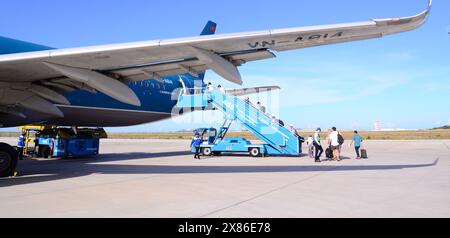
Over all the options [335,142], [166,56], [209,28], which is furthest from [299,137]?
[166,56]

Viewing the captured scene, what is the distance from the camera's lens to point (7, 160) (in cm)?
1023

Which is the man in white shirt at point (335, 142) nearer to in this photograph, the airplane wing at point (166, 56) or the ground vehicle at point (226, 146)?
the ground vehicle at point (226, 146)

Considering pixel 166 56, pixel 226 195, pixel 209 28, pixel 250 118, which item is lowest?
pixel 226 195

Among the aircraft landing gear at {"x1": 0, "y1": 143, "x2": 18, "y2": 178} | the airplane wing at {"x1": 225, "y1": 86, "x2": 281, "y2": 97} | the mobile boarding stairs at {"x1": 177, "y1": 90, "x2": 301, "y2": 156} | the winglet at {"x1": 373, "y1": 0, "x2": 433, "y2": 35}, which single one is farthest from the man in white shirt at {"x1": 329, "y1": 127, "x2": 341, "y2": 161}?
the aircraft landing gear at {"x1": 0, "y1": 143, "x2": 18, "y2": 178}

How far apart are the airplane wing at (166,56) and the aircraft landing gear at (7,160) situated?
5.74 feet

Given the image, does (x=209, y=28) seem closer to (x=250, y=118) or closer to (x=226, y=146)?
(x=250, y=118)

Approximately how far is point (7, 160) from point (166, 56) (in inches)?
246

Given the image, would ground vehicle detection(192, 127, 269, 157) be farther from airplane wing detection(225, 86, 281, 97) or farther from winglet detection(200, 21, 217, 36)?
winglet detection(200, 21, 217, 36)

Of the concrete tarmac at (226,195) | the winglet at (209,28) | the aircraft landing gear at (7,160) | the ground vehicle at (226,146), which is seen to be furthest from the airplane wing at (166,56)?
the winglet at (209,28)
